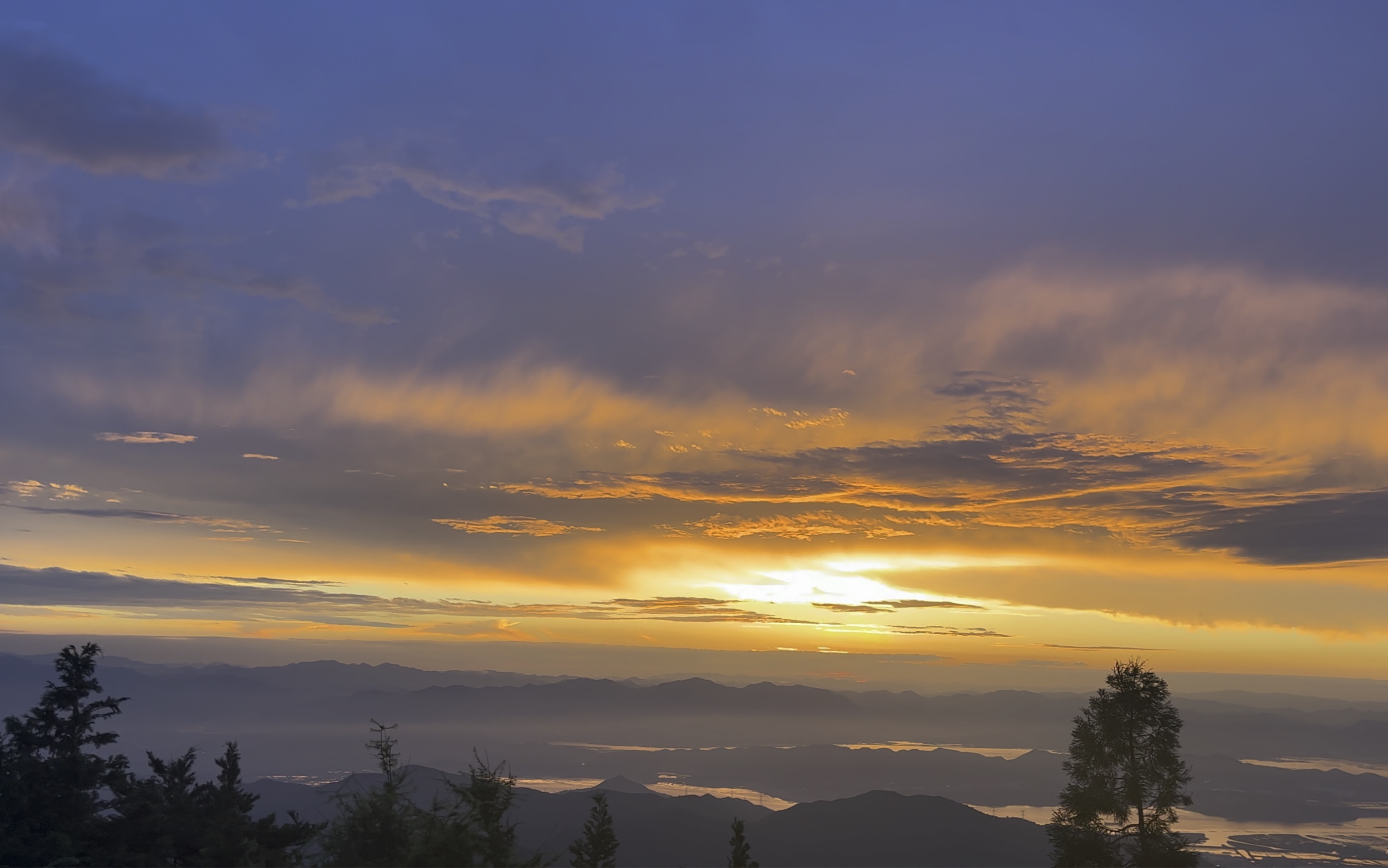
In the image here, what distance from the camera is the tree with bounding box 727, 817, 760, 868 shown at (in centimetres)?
6076

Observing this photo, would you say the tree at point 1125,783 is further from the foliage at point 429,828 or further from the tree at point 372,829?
the tree at point 372,829

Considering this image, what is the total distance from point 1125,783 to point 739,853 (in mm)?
35420

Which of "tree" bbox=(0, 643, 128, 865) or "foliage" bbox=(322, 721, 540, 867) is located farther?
"tree" bbox=(0, 643, 128, 865)

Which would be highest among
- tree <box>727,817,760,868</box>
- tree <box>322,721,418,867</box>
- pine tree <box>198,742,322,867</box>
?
tree <box>322,721,418,867</box>

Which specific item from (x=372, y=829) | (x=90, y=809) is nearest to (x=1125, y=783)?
(x=372, y=829)

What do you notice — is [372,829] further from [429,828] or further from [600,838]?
[600,838]

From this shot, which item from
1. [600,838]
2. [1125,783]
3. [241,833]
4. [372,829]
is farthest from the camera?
[600,838]

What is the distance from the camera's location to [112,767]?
44.2 metres

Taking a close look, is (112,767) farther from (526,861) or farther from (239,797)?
(526,861)

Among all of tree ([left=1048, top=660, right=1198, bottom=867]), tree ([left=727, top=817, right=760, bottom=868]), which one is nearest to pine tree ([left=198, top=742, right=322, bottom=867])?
tree ([left=727, top=817, right=760, bottom=868])

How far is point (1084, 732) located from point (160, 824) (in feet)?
146

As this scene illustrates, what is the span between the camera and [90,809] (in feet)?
140

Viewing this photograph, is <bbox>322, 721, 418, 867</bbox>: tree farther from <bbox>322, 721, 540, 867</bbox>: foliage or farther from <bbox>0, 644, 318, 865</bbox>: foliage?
<bbox>0, 644, 318, 865</bbox>: foliage

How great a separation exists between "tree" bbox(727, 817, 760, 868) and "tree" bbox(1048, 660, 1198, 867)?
27055 millimetres
